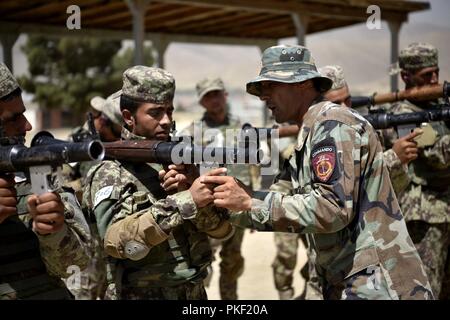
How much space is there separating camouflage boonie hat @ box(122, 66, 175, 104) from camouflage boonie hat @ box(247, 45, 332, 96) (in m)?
0.44

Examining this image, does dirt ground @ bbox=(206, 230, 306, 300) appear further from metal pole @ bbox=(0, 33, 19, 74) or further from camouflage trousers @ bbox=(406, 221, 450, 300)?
metal pole @ bbox=(0, 33, 19, 74)

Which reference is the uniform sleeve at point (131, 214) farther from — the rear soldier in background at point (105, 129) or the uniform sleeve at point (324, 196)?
the rear soldier in background at point (105, 129)

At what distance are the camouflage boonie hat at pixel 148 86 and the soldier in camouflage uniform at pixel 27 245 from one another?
21.2 inches

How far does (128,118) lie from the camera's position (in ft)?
10.1

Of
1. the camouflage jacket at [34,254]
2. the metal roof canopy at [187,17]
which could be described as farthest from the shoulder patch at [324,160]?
the metal roof canopy at [187,17]

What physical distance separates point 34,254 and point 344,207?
136 centimetres

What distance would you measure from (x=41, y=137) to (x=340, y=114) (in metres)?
1.22

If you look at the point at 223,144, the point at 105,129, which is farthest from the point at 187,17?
the point at 105,129

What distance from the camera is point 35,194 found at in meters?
2.28

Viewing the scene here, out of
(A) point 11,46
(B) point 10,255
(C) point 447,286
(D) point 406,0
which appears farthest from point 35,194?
(D) point 406,0

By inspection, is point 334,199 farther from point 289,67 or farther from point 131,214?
point 131,214

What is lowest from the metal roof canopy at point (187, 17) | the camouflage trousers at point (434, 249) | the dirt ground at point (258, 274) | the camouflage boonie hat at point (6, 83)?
the dirt ground at point (258, 274)

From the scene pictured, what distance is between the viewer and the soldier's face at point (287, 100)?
273 centimetres

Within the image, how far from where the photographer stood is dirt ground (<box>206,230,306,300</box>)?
692 cm
